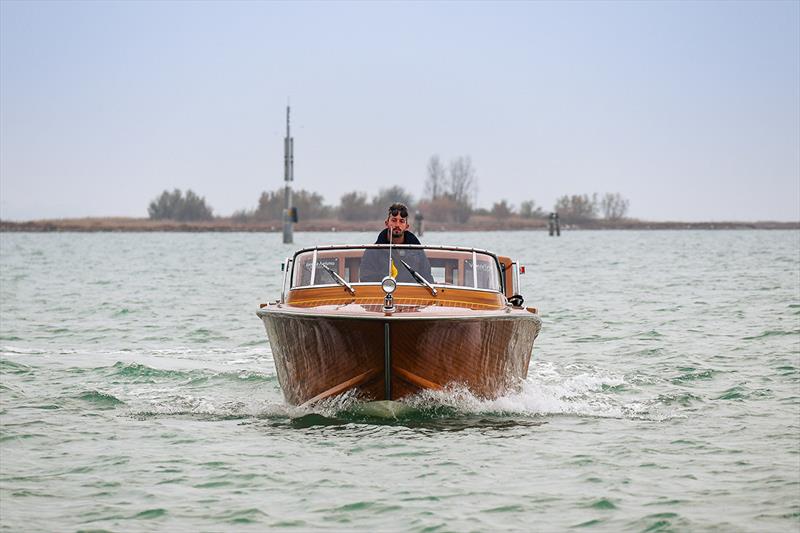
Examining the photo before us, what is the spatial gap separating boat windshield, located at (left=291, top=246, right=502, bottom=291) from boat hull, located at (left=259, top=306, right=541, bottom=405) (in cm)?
107

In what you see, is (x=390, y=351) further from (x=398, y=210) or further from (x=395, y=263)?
(x=398, y=210)

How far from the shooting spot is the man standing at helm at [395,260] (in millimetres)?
12797

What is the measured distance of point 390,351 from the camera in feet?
36.7

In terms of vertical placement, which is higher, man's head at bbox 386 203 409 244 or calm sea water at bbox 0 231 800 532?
man's head at bbox 386 203 409 244

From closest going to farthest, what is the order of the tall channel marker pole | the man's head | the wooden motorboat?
the wooden motorboat
the man's head
the tall channel marker pole

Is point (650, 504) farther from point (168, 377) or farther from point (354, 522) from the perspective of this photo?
point (168, 377)

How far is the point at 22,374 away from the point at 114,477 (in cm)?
707

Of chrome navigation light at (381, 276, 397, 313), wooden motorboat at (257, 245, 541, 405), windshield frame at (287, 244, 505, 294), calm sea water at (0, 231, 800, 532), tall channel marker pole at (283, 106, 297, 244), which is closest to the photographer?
calm sea water at (0, 231, 800, 532)

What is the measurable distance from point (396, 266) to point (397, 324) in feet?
6.01

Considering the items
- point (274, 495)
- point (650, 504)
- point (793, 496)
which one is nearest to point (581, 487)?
point (650, 504)

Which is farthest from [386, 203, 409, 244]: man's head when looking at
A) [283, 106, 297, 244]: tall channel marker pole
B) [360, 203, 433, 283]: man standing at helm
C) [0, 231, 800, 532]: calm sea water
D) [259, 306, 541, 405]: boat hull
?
[283, 106, 297, 244]: tall channel marker pole

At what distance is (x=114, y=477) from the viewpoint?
9711 mm

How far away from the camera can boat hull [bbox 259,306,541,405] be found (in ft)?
36.7

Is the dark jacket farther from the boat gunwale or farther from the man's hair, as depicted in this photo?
the boat gunwale
